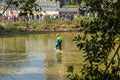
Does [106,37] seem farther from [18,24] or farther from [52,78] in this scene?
[18,24]

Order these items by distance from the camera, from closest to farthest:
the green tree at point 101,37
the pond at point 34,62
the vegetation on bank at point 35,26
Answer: the green tree at point 101,37
the pond at point 34,62
the vegetation on bank at point 35,26

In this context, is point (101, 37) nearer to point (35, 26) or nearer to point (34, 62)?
point (34, 62)

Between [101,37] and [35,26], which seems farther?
[35,26]

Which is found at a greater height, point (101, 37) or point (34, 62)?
point (101, 37)

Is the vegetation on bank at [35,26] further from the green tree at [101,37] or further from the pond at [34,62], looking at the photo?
the green tree at [101,37]

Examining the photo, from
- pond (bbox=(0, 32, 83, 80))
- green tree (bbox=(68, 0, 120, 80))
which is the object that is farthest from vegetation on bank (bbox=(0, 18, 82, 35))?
green tree (bbox=(68, 0, 120, 80))

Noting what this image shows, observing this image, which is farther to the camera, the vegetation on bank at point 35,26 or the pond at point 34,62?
the vegetation on bank at point 35,26

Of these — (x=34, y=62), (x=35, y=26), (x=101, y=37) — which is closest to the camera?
(x=101, y=37)

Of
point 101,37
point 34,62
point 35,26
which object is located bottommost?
point 35,26

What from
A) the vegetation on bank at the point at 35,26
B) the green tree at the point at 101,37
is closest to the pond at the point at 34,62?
the green tree at the point at 101,37

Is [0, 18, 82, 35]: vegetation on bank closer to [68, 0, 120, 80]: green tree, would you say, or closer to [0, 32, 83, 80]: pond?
[0, 32, 83, 80]: pond

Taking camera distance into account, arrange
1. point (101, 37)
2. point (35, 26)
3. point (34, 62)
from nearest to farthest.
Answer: point (101, 37)
point (34, 62)
point (35, 26)

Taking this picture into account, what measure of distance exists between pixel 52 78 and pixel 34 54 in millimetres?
9624

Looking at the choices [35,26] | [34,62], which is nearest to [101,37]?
[34,62]
